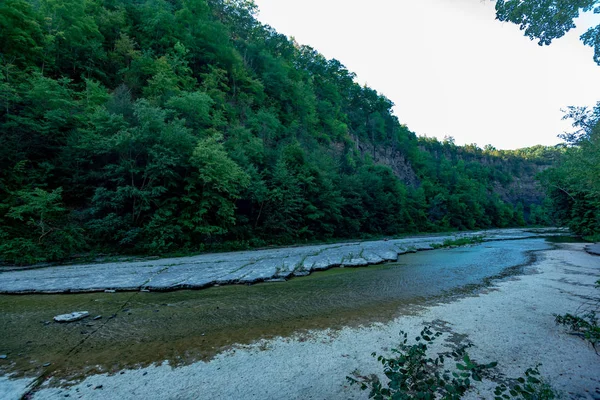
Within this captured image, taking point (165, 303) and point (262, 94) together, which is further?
point (262, 94)

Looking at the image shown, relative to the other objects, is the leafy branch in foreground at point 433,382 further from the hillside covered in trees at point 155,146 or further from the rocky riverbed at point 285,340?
the hillside covered in trees at point 155,146

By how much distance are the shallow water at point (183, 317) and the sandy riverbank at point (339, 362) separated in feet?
1.21

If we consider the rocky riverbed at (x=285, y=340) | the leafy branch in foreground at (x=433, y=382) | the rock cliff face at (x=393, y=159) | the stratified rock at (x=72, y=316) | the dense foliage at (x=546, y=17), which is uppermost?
the rock cliff face at (x=393, y=159)

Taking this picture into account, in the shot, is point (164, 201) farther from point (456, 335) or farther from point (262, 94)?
point (262, 94)

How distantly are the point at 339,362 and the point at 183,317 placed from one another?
3260mm

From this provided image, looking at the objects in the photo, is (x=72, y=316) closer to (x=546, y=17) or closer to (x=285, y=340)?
(x=285, y=340)

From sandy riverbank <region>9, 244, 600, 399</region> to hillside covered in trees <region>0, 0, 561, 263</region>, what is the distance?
12.0 m

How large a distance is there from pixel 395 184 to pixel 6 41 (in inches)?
1553

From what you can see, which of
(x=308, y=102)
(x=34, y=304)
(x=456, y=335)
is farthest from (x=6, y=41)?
(x=308, y=102)

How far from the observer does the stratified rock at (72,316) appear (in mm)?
4619

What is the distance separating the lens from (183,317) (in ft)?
16.1

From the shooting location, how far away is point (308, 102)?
39531 mm

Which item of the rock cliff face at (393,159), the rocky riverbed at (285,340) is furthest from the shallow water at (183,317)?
the rock cliff face at (393,159)

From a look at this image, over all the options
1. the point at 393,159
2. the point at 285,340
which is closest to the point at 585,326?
the point at 285,340
